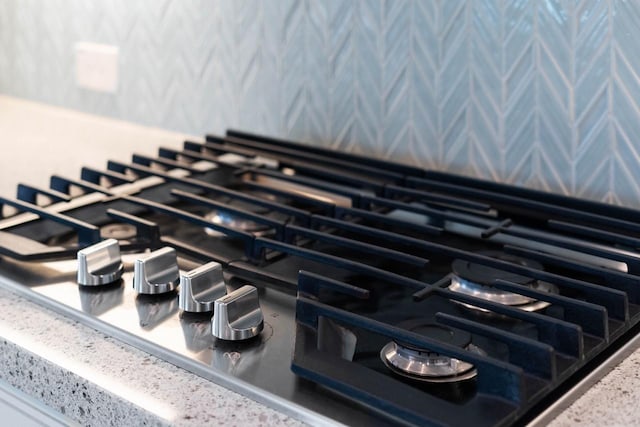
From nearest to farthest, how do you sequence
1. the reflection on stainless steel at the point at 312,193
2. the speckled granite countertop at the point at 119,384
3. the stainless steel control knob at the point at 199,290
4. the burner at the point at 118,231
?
the speckled granite countertop at the point at 119,384 < the stainless steel control knob at the point at 199,290 < the burner at the point at 118,231 < the reflection on stainless steel at the point at 312,193

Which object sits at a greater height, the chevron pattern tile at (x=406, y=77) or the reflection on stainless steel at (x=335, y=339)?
the chevron pattern tile at (x=406, y=77)

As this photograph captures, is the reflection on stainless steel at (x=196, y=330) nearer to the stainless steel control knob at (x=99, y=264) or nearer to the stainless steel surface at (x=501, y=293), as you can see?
the stainless steel control knob at (x=99, y=264)

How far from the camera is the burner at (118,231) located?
3.55 feet

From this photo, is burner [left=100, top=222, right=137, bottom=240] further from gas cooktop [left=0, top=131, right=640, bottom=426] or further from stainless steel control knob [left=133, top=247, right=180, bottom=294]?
stainless steel control knob [left=133, top=247, right=180, bottom=294]

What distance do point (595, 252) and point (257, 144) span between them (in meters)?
0.63

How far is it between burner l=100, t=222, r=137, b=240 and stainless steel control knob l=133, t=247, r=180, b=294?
175 mm

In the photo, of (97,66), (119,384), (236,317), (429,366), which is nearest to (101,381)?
(119,384)

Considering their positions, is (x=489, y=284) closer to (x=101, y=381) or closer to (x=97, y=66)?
(x=101, y=381)

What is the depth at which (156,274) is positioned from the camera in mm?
903

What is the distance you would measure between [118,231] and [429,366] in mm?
504

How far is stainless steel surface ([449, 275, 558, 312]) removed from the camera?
2.92ft

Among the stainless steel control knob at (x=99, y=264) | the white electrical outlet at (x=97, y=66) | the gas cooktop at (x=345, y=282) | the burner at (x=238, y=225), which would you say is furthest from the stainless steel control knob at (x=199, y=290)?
the white electrical outlet at (x=97, y=66)

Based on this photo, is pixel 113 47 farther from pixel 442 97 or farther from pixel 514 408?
pixel 514 408

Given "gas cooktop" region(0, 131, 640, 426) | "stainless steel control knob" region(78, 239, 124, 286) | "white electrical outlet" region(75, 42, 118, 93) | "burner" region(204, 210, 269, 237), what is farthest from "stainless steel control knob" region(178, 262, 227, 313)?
"white electrical outlet" region(75, 42, 118, 93)
